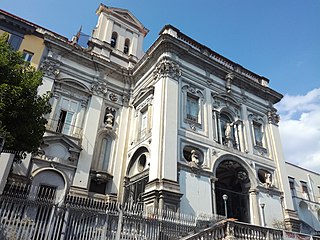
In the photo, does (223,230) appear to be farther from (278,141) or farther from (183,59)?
(278,141)

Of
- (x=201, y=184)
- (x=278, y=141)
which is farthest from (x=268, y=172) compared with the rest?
(x=201, y=184)

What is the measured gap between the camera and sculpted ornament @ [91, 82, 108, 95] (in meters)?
18.6

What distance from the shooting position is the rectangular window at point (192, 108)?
54.9 ft

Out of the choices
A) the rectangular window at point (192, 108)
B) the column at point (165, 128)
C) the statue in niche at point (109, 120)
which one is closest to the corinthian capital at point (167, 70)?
the column at point (165, 128)

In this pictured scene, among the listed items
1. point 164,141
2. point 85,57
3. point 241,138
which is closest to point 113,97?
point 85,57

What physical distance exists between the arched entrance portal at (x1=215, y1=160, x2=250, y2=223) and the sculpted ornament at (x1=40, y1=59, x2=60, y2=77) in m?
12.2

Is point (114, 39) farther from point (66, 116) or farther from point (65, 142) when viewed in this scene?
point (65, 142)

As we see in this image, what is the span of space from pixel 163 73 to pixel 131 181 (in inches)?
271

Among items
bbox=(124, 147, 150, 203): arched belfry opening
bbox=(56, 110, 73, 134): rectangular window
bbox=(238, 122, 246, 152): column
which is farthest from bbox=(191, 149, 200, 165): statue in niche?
bbox=(56, 110, 73, 134): rectangular window

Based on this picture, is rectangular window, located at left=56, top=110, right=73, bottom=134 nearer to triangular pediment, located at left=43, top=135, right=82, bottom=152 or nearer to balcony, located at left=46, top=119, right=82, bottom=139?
balcony, located at left=46, top=119, right=82, bottom=139

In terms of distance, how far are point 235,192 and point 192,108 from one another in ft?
19.5

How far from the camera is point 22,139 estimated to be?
10.6m

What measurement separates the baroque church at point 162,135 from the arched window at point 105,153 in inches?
2.6

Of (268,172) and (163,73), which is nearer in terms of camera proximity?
(163,73)
